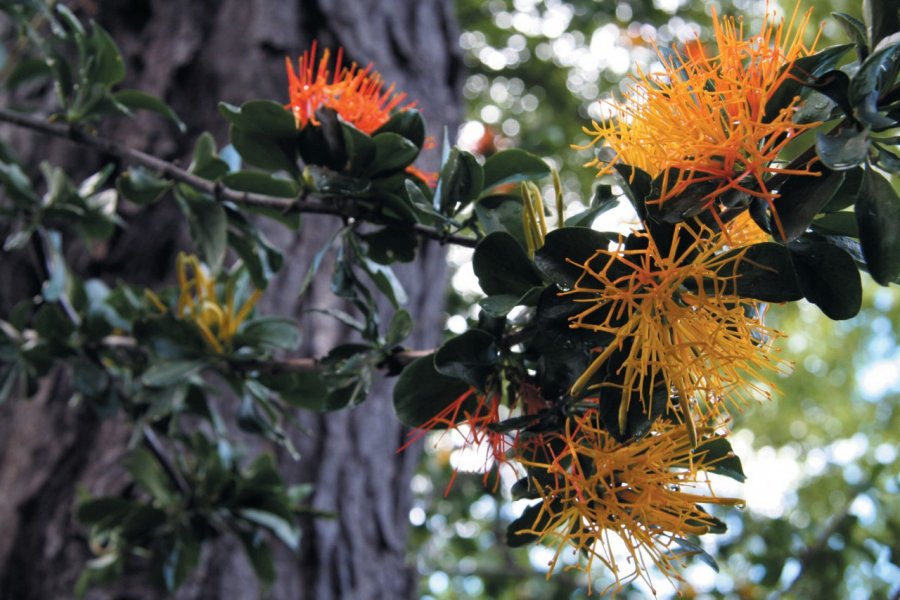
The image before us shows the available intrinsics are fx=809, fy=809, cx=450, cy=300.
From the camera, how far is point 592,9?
3791 millimetres

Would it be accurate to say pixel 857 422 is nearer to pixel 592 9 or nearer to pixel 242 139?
pixel 592 9

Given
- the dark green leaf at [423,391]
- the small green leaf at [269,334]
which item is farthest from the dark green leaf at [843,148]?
the small green leaf at [269,334]

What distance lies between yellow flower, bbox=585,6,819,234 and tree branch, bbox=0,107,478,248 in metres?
0.22

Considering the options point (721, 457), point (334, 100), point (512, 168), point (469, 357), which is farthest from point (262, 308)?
point (721, 457)

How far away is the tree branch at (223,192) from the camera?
2.85ft

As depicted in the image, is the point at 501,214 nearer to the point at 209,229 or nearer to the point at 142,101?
the point at 209,229

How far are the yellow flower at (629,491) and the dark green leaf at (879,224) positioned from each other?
0.68ft

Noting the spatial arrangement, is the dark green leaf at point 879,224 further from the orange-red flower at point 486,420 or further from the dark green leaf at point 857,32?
the orange-red flower at point 486,420

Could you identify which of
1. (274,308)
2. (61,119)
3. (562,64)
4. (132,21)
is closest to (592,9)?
(562,64)

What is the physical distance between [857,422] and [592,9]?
340cm

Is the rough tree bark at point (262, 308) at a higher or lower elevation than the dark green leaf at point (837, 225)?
lower

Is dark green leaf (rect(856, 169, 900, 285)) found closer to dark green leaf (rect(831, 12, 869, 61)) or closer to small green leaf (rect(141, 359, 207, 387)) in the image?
dark green leaf (rect(831, 12, 869, 61))

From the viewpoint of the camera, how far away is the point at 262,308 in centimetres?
180

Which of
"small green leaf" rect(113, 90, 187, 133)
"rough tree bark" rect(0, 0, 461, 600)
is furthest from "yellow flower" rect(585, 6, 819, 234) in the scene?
"rough tree bark" rect(0, 0, 461, 600)
